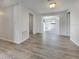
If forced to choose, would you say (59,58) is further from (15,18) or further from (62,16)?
(62,16)

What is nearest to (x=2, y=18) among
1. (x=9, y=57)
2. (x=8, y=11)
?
(x=8, y=11)

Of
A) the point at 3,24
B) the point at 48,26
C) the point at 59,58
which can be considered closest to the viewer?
the point at 59,58

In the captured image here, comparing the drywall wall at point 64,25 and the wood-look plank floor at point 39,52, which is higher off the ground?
the drywall wall at point 64,25

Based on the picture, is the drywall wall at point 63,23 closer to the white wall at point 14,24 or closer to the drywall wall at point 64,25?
the drywall wall at point 64,25

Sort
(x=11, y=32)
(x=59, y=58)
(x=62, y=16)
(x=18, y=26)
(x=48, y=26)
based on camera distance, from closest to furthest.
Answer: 1. (x=59, y=58)
2. (x=18, y=26)
3. (x=11, y=32)
4. (x=62, y=16)
5. (x=48, y=26)

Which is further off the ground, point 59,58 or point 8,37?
point 8,37

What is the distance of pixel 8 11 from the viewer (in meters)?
4.65

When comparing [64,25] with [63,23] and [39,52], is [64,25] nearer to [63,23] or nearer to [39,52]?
[63,23]

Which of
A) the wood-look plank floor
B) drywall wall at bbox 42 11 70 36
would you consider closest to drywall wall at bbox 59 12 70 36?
drywall wall at bbox 42 11 70 36

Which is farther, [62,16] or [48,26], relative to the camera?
[48,26]

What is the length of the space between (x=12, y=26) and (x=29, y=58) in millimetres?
2681

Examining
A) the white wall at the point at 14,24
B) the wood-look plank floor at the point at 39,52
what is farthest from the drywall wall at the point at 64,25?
the white wall at the point at 14,24

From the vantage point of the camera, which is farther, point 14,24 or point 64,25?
point 64,25

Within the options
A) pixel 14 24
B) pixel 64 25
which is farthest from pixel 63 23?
pixel 14 24
